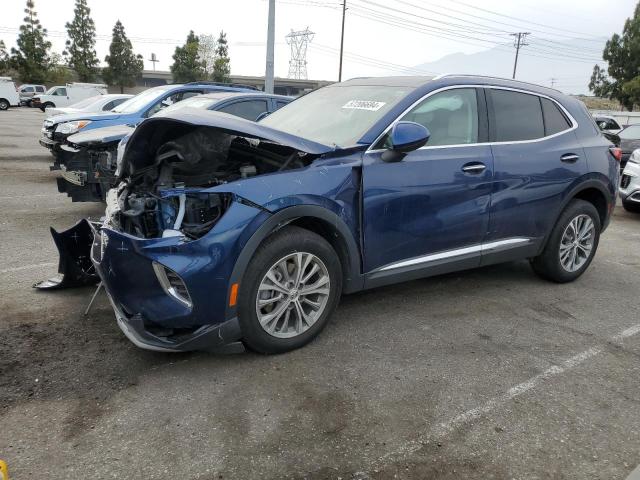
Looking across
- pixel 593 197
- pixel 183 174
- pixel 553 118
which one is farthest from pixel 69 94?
pixel 593 197

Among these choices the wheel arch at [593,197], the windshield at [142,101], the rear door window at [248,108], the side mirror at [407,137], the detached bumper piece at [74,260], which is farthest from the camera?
the windshield at [142,101]

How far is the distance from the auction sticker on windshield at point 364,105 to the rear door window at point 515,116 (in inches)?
40.9

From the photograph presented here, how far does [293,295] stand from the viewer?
131 inches

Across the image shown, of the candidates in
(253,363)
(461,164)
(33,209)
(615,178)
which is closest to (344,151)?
(461,164)

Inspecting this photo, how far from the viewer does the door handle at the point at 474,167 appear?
3.95 metres

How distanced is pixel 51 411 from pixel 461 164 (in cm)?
309

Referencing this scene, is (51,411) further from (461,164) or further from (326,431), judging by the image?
(461,164)

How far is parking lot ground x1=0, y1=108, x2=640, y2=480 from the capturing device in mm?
2455

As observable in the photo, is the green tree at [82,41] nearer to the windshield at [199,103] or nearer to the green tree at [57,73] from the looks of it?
the green tree at [57,73]

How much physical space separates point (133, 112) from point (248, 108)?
7.73 feet

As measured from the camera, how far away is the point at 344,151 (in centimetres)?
347

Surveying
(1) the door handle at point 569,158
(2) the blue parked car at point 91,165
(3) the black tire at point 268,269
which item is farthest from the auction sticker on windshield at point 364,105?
(1) the door handle at point 569,158

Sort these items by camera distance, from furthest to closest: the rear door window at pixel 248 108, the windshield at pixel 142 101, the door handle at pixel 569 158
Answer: the windshield at pixel 142 101 < the rear door window at pixel 248 108 < the door handle at pixel 569 158

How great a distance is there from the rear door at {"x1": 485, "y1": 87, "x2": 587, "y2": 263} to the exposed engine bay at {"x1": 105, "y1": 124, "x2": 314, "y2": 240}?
5.70ft
